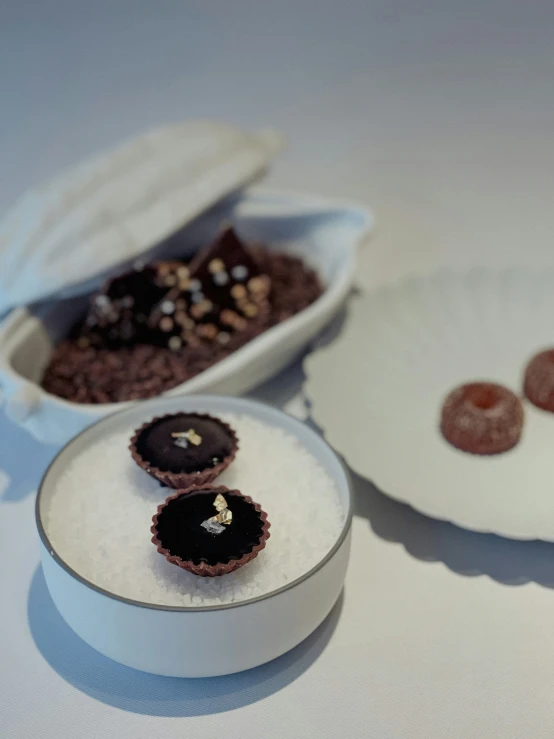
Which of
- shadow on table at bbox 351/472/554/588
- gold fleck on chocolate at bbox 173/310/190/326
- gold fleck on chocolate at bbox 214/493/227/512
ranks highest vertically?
gold fleck on chocolate at bbox 214/493/227/512

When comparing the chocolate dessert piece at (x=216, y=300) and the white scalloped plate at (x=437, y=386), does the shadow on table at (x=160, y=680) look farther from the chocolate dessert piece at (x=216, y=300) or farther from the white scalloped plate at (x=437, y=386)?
the chocolate dessert piece at (x=216, y=300)

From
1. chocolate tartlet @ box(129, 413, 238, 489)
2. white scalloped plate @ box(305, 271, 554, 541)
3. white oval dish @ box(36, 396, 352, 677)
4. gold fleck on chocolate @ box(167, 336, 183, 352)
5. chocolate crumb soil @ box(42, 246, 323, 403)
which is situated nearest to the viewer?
white oval dish @ box(36, 396, 352, 677)

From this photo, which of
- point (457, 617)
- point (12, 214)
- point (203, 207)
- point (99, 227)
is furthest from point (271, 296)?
point (457, 617)

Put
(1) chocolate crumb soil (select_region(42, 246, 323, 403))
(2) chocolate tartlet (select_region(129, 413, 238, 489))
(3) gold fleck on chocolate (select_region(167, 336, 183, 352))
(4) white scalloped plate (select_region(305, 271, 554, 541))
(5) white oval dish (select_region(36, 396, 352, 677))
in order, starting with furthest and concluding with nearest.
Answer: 1. (3) gold fleck on chocolate (select_region(167, 336, 183, 352))
2. (1) chocolate crumb soil (select_region(42, 246, 323, 403))
3. (4) white scalloped plate (select_region(305, 271, 554, 541))
4. (2) chocolate tartlet (select_region(129, 413, 238, 489))
5. (5) white oval dish (select_region(36, 396, 352, 677))

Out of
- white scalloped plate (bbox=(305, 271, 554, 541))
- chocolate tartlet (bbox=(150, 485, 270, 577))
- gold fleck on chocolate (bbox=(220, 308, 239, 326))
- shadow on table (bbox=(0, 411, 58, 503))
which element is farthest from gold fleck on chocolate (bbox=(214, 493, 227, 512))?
gold fleck on chocolate (bbox=(220, 308, 239, 326))

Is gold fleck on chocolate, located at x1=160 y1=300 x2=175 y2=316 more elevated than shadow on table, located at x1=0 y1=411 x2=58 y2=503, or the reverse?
gold fleck on chocolate, located at x1=160 y1=300 x2=175 y2=316

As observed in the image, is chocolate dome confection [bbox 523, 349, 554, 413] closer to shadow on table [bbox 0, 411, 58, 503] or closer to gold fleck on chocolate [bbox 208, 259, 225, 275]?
gold fleck on chocolate [bbox 208, 259, 225, 275]

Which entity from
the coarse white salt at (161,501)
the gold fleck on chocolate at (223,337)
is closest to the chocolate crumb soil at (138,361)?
the gold fleck on chocolate at (223,337)
